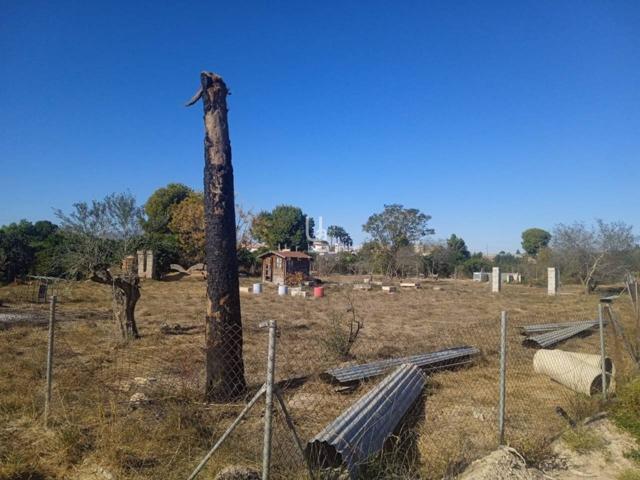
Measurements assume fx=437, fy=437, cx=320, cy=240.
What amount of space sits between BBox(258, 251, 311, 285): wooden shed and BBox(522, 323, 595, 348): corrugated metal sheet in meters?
18.5

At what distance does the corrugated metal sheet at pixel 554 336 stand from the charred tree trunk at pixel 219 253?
702 cm

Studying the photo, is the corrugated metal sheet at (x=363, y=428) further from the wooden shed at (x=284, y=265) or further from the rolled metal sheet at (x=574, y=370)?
the wooden shed at (x=284, y=265)

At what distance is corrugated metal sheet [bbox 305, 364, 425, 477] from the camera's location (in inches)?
129

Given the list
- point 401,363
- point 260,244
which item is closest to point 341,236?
point 260,244

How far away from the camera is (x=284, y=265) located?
27922 mm

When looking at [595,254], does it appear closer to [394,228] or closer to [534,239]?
[394,228]

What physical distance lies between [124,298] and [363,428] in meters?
7.06

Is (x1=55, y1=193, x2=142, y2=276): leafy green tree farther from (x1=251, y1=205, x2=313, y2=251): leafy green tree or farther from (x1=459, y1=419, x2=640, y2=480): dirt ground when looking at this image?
(x1=251, y1=205, x2=313, y2=251): leafy green tree

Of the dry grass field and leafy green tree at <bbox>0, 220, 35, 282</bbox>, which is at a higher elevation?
leafy green tree at <bbox>0, 220, 35, 282</bbox>

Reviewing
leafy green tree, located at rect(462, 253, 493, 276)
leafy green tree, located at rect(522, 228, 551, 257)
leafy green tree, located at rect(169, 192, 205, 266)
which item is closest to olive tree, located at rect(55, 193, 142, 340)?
Answer: leafy green tree, located at rect(169, 192, 205, 266)

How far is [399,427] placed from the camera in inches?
185

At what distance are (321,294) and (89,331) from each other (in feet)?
42.7

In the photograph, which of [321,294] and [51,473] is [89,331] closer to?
[51,473]

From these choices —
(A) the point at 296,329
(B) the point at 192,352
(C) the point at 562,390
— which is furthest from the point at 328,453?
(A) the point at 296,329
